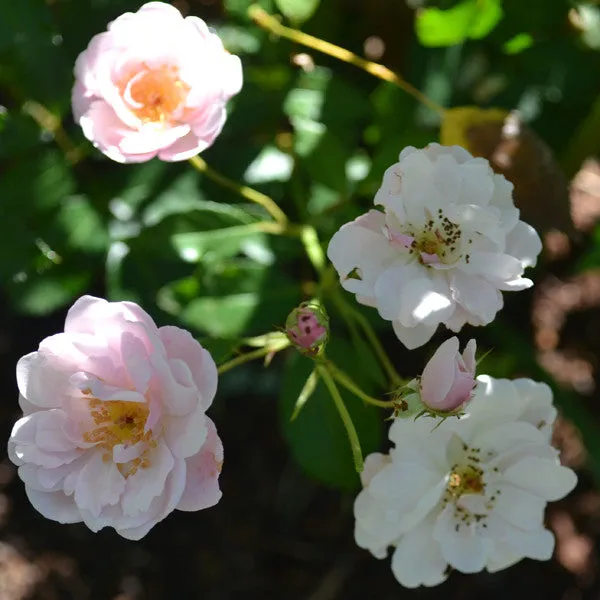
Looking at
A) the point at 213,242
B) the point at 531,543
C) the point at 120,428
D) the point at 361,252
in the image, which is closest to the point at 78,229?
the point at 213,242

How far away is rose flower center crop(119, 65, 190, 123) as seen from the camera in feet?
2.95

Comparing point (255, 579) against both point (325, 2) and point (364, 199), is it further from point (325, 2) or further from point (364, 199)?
point (325, 2)

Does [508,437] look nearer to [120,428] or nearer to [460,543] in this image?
[460,543]

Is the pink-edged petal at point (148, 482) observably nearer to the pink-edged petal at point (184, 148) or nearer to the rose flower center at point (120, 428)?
the rose flower center at point (120, 428)

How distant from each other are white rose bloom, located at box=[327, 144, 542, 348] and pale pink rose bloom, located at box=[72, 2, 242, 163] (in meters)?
0.21

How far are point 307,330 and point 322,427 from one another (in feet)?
1.18

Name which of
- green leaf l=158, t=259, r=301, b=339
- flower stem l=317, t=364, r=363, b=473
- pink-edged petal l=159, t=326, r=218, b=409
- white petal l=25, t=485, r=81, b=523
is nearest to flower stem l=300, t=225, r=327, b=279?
green leaf l=158, t=259, r=301, b=339

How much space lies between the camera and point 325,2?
51.0 inches

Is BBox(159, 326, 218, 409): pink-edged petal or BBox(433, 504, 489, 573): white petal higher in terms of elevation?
BBox(159, 326, 218, 409): pink-edged petal

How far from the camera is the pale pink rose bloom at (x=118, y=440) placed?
745mm

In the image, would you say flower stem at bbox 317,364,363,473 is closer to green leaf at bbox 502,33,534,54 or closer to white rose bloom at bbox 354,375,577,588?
white rose bloom at bbox 354,375,577,588

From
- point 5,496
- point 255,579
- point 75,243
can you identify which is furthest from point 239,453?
point 75,243

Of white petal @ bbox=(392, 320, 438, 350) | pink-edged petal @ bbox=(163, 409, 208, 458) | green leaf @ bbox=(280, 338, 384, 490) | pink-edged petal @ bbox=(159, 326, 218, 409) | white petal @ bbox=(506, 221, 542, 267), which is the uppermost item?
white petal @ bbox=(506, 221, 542, 267)

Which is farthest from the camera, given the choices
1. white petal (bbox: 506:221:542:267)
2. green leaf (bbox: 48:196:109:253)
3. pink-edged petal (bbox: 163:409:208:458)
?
green leaf (bbox: 48:196:109:253)
